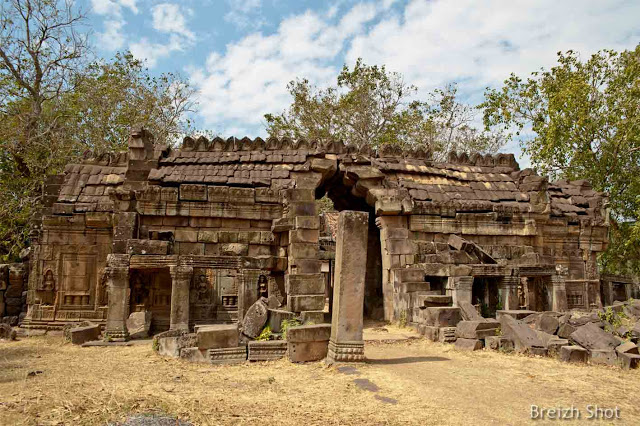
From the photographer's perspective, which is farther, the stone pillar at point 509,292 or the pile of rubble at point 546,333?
the stone pillar at point 509,292

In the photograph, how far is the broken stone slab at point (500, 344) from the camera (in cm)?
834

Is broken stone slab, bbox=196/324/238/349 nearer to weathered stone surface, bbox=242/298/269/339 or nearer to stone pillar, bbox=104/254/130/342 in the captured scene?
weathered stone surface, bbox=242/298/269/339

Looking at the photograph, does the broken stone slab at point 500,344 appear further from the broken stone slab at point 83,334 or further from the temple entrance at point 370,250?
the broken stone slab at point 83,334

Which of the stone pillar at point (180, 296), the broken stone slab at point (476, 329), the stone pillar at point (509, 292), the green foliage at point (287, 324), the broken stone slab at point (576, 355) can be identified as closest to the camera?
the broken stone slab at point (576, 355)

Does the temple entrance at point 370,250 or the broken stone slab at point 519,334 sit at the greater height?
the temple entrance at point 370,250

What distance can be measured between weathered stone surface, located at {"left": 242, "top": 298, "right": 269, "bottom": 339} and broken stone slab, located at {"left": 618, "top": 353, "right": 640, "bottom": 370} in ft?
18.7

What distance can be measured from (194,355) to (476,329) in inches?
200

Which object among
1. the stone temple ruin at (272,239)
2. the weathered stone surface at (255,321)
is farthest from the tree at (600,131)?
the weathered stone surface at (255,321)

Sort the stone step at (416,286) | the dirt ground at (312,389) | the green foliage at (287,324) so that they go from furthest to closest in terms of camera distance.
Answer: the stone step at (416,286)
the green foliage at (287,324)
the dirt ground at (312,389)

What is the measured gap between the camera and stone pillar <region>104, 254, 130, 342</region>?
9734 mm

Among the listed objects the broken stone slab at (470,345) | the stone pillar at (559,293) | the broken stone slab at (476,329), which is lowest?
the broken stone slab at (470,345)

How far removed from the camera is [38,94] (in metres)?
18.2

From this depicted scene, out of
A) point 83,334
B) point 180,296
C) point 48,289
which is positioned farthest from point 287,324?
point 48,289

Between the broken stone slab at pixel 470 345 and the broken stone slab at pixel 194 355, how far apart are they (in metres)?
4.59
